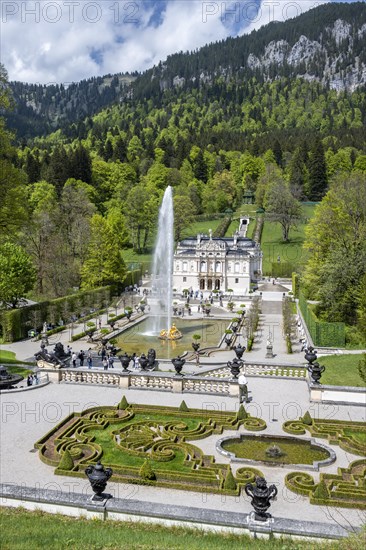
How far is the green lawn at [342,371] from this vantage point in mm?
27797

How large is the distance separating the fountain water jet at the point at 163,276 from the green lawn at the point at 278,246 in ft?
81.3

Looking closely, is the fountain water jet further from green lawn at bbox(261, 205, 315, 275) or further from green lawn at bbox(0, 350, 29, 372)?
green lawn at bbox(261, 205, 315, 275)

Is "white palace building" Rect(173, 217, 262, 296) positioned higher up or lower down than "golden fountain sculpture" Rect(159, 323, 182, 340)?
higher up

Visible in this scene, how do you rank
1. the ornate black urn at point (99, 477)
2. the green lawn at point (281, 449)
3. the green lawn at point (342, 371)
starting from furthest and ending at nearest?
the green lawn at point (342, 371), the green lawn at point (281, 449), the ornate black urn at point (99, 477)

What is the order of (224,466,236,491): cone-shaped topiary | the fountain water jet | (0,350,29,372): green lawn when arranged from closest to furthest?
1. (224,466,236,491): cone-shaped topiary
2. (0,350,29,372): green lawn
3. the fountain water jet

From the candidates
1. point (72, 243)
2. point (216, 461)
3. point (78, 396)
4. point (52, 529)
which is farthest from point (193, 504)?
point (72, 243)

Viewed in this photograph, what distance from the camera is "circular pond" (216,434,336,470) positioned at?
56.7 ft

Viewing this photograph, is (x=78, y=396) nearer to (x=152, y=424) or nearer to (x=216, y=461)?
(x=152, y=424)

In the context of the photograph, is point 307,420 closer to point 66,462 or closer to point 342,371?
point 66,462

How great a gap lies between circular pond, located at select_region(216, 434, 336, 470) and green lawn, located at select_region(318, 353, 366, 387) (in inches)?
374

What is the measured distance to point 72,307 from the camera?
53875 mm

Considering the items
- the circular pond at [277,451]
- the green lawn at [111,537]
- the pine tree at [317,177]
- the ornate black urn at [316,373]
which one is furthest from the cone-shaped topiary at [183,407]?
the pine tree at [317,177]

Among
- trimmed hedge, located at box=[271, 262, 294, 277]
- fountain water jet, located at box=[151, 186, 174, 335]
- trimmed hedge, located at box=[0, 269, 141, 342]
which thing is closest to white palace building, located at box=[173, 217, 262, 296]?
trimmed hedge, located at box=[271, 262, 294, 277]

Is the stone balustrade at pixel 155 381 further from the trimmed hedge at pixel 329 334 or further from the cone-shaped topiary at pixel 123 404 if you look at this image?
the trimmed hedge at pixel 329 334
